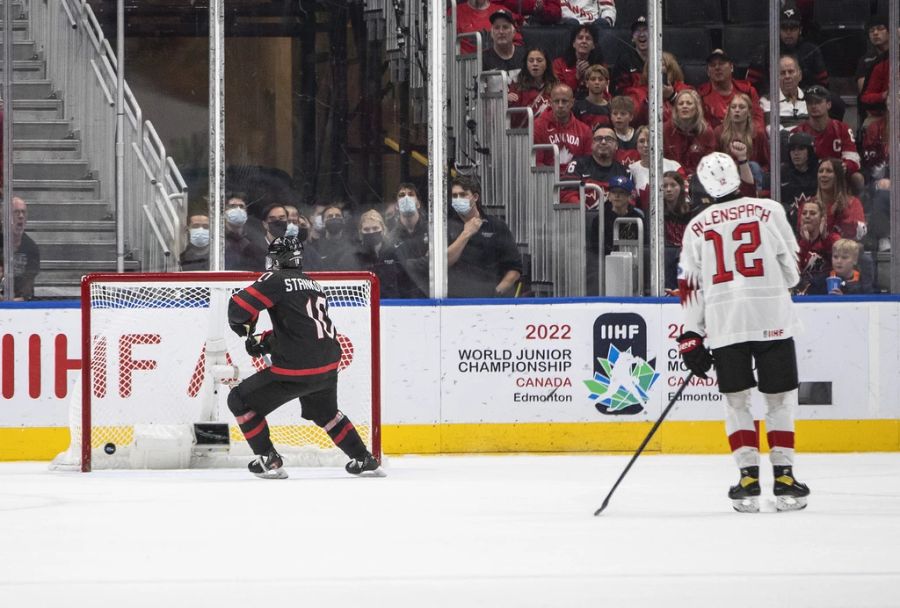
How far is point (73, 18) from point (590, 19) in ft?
10.0

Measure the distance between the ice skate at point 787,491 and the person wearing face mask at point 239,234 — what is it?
3.92 m

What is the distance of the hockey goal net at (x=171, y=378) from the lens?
23.9 ft

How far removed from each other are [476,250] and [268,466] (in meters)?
2.20

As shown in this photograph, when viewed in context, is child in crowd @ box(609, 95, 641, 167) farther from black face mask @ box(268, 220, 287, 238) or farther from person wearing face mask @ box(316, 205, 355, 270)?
black face mask @ box(268, 220, 287, 238)

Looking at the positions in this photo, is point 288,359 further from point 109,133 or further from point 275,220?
point 109,133

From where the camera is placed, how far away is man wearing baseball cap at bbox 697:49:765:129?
8766 mm

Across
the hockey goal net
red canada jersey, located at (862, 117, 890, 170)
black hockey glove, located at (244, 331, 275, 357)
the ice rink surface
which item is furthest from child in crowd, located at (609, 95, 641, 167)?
black hockey glove, located at (244, 331, 275, 357)

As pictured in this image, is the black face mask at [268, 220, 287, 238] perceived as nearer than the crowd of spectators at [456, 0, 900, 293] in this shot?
Yes

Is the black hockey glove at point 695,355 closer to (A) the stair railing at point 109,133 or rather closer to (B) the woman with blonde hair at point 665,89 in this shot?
(B) the woman with blonde hair at point 665,89

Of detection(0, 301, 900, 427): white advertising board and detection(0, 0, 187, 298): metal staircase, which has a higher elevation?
detection(0, 0, 187, 298): metal staircase

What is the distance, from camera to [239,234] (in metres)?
8.40

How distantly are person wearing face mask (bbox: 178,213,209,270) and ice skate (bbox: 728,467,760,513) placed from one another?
3.97 metres

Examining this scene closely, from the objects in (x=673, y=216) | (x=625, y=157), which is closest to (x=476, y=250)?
(x=625, y=157)

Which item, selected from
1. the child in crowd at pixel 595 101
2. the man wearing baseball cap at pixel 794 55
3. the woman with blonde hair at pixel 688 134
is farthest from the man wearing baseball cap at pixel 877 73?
the child in crowd at pixel 595 101
